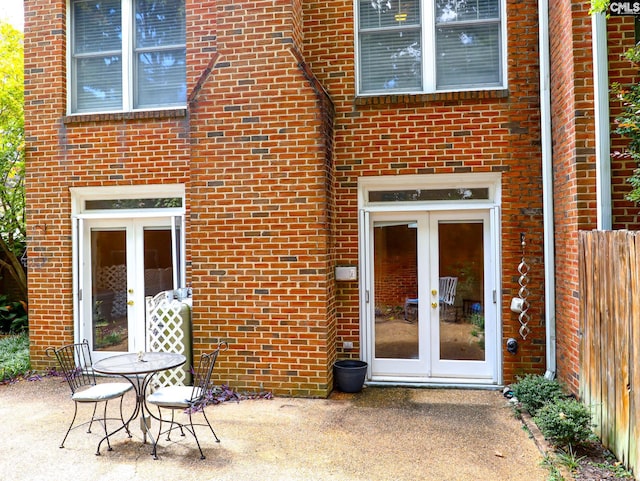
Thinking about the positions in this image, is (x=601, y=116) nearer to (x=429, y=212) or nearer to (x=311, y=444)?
(x=429, y=212)

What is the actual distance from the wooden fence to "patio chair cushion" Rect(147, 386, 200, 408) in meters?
3.30

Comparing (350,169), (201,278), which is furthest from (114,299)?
(350,169)

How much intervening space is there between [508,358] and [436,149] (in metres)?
2.56

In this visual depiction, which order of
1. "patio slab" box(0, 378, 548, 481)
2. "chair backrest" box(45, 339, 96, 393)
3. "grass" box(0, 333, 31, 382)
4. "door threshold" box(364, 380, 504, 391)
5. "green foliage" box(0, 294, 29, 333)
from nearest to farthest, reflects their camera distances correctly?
"patio slab" box(0, 378, 548, 481) → "chair backrest" box(45, 339, 96, 393) → "door threshold" box(364, 380, 504, 391) → "grass" box(0, 333, 31, 382) → "green foliage" box(0, 294, 29, 333)

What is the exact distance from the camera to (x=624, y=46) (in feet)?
16.3

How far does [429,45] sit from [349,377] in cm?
403

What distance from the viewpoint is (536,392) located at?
509 centimetres

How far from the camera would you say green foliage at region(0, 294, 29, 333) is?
30.6 feet

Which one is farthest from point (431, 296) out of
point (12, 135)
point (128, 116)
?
point (12, 135)

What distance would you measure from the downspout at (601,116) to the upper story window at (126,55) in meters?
4.76

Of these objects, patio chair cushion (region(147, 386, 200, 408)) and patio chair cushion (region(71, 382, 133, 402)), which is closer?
patio chair cushion (region(147, 386, 200, 408))

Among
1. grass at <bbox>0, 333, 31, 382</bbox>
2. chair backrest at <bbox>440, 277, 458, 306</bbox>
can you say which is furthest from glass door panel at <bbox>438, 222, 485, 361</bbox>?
grass at <bbox>0, 333, 31, 382</bbox>

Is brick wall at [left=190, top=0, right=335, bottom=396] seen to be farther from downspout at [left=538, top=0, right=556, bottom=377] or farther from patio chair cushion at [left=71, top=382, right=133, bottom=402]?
downspout at [left=538, top=0, right=556, bottom=377]

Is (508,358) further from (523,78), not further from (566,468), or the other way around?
(523,78)
